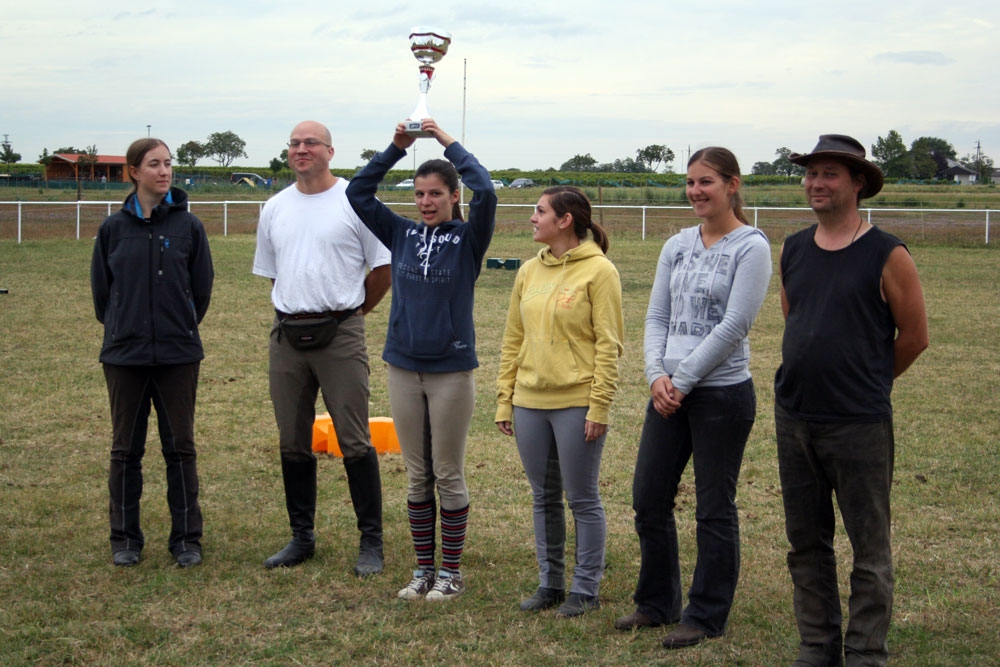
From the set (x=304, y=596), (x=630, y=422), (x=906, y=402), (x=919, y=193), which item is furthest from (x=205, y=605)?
(x=919, y=193)

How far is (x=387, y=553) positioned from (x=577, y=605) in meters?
1.19

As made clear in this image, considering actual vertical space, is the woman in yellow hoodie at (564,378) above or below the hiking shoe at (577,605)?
above

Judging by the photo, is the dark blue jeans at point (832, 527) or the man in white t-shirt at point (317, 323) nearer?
the dark blue jeans at point (832, 527)

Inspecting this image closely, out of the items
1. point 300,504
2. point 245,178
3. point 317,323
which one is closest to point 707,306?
point 317,323

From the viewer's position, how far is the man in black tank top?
10.8 ft

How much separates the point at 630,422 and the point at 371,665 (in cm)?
432

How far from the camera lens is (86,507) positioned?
18.2ft

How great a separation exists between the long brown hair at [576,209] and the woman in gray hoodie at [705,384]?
13.0 inches

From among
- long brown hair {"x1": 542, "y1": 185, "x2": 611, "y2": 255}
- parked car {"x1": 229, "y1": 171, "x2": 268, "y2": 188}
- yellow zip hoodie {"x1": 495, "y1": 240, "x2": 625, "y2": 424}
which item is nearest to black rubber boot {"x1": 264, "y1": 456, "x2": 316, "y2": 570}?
yellow zip hoodie {"x1": 495, "y1": 240, "x2": 625, "y2": 424}

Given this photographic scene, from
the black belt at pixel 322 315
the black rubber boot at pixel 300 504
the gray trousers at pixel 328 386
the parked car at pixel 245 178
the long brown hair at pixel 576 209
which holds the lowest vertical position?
the black rubber boot at pixel 300 504

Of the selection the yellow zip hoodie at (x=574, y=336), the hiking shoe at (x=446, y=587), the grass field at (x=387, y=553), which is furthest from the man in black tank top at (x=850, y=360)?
the hiking shoe at (x=446, y=587)

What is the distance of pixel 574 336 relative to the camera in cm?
397

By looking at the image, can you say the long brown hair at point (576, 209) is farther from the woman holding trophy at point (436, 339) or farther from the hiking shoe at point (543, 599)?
the hiking shoe at point (543, 599)

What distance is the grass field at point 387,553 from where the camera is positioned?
3785 millimetres
